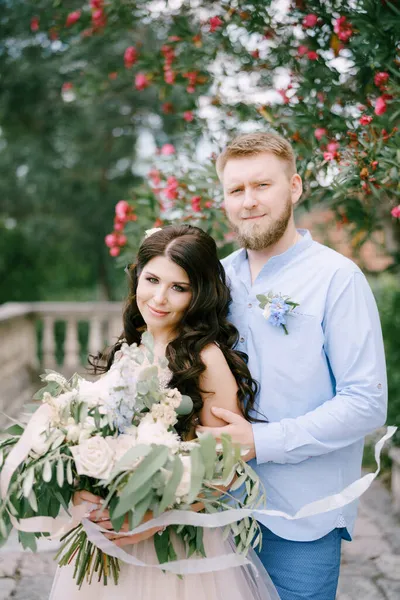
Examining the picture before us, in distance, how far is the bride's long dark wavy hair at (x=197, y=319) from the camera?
2.20 m

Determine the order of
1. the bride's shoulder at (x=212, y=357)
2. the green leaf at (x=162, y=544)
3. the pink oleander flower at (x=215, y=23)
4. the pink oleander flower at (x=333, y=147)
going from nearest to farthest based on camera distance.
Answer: the green leaf at (x=162, y=544), the bride's shoulder at (x=212, y=357), the pink oleander flower at (x=333, y=147), the pink oleander flower at (x=215, y=23)

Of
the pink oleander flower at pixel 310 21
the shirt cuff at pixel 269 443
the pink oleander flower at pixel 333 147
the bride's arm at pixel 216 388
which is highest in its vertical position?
the pink oleander flower at pixel 310 21

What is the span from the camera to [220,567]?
2047mm

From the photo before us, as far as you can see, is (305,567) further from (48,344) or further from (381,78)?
(48,344)

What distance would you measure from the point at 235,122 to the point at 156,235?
1955 mm

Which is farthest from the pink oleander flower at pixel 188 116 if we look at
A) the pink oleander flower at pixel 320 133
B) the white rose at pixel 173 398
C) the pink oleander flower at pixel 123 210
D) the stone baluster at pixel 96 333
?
the stone baluster at pixel 96 333

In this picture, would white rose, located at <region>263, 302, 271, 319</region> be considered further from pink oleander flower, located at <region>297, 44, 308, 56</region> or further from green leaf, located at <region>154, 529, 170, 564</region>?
pink oleander flower, located at <region>297, 44, 308, 56</region>

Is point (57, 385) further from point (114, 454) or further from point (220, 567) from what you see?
point (220, 567)

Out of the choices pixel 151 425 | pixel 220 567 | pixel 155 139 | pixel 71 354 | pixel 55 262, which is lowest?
pixel 55 262

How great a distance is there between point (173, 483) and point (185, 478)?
2.6 inches

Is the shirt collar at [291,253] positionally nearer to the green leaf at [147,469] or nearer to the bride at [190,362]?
the bride at [190,362]

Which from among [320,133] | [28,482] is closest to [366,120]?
[320,133]

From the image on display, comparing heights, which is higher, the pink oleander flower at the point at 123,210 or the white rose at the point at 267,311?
the white rose at the point at 267,311

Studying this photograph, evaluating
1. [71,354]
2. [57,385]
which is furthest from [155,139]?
[57,385]
